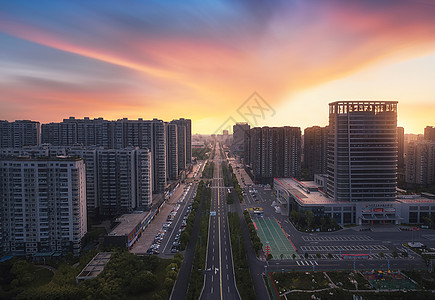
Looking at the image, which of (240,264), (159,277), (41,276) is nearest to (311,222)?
(240,264)

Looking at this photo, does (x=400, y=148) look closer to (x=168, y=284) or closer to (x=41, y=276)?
(x=168, y=284)

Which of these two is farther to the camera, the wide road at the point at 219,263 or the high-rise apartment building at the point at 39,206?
the high-rise apartment building at the point at 39,206

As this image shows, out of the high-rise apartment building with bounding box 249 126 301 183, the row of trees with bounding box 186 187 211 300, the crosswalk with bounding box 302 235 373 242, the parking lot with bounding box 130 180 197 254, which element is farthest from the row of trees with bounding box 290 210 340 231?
the high-rise apartment building with bounding box 249 126 301 183

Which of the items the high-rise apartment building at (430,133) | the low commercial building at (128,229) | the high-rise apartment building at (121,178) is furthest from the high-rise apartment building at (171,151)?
the high-rise apartment building at (430,133)

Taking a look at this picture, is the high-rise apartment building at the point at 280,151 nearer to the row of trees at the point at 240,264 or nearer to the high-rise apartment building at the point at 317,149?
the high-rise apartment building at the point at 317,149

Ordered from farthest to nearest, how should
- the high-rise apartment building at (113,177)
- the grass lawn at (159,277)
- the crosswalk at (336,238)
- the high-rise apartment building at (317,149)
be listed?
the high-rise apartment building at (317,149)
the high-rise apartment building at (113,177)
the crosswalk at (336,238)
the grass lawn at (159,277)

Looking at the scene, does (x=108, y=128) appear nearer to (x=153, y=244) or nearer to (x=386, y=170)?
(x=153, y=244)

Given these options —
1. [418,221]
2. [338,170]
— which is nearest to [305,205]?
[338,170]
